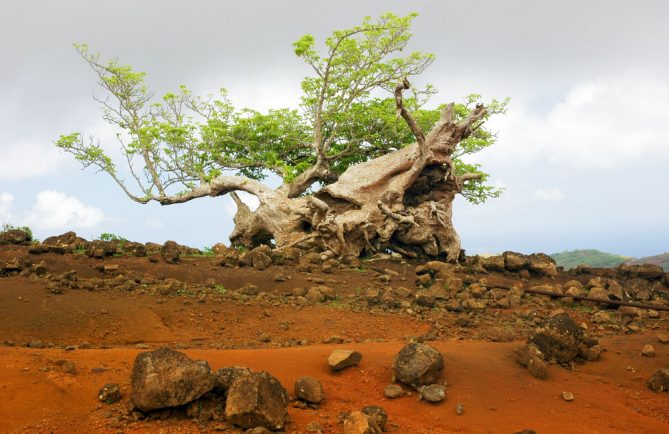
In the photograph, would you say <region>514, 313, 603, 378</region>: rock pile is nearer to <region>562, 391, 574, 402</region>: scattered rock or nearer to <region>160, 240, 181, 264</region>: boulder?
Answer: <region>562, 391, 574, 402</region>: scattered rock

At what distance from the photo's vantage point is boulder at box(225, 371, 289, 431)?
5.37 metres

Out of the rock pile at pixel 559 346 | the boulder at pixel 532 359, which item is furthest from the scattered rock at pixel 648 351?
the boulder at pixel 532 359

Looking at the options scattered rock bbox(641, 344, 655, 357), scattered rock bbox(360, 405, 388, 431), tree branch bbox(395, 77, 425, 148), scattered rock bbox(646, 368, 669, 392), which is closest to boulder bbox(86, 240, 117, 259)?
tree branch bbox(395, 77, 425, 148)

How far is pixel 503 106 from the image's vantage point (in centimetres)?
2427

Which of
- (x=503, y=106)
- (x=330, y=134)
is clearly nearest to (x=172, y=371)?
(x=330, y=134)

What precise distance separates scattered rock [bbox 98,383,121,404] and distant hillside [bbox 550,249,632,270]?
4068 cm

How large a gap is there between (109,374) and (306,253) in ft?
35.9

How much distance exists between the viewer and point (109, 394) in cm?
570

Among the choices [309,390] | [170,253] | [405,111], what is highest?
[405,111]

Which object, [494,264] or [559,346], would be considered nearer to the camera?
[559,346]

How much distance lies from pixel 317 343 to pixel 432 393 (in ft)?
9.76


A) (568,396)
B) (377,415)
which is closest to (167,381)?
(377,415)

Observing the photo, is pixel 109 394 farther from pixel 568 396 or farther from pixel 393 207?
pixel 393 207

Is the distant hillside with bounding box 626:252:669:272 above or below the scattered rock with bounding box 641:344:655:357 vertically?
above
